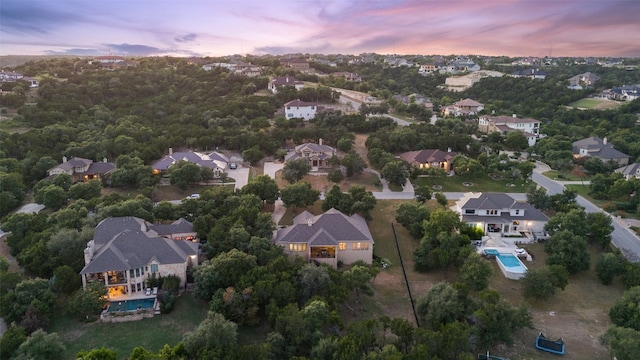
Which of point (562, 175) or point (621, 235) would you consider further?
point (562, 175)

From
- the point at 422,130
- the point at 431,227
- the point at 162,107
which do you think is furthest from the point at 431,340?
the point at 162,107

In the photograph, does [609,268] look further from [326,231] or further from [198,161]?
[198,161]

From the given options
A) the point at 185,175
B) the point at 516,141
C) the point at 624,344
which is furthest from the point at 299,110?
the point at 624,344

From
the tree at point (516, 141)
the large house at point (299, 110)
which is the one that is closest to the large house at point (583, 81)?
the tree at point (516, 141)

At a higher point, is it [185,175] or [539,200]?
[185,175]

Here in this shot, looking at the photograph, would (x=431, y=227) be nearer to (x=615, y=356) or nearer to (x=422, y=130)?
(x=615, y=356)

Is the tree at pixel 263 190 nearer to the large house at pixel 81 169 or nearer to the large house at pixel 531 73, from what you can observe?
the large house at pixel 81 169

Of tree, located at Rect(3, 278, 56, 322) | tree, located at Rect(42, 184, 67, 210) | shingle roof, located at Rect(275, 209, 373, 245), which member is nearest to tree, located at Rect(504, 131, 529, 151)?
shingle roof, located at Rect(275, 209, 373, 245)
